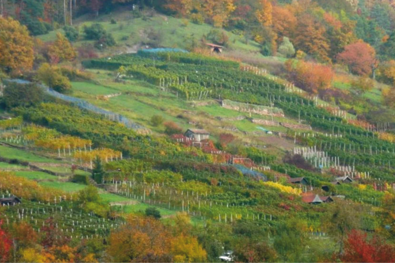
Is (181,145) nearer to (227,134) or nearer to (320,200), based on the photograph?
(227,134)

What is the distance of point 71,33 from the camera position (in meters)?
116

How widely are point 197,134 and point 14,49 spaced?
56.0 feet

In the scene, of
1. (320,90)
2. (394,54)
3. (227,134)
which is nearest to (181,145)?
(227,134)

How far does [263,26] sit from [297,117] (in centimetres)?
2434

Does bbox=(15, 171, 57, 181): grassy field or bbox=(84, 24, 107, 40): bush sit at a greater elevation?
bbox=(15, 171, 57, 181): grassy field

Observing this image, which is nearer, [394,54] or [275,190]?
[275,190]

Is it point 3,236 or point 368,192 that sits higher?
point 3,236

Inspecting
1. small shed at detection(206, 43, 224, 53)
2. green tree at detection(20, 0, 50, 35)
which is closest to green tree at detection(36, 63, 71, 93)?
green tree at detection(20, 0, 50, 35)

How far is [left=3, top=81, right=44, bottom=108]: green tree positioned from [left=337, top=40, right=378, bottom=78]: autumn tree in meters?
42.3

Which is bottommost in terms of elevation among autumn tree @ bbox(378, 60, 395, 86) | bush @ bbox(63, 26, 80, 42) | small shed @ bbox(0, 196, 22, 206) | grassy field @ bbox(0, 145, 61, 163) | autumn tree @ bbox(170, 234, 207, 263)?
autumn tree @ bbox(378, 60, 395, 86)

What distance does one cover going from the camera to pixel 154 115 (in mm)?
96750

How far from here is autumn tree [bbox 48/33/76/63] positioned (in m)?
110

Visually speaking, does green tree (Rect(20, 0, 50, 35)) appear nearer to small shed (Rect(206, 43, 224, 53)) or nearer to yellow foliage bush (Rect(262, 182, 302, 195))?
small shed (Rect(206, 43, 224, 53))

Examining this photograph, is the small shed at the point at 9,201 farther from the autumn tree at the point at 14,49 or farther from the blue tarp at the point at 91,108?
the autumn tree at the point at 14,49
